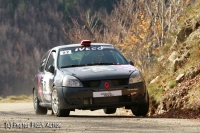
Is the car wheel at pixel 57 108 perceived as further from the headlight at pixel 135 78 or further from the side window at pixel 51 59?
the headlight at pixel 135 78

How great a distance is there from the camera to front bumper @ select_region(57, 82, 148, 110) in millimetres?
12062

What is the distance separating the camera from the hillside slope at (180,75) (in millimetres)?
13703

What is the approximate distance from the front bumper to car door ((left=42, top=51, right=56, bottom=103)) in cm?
99

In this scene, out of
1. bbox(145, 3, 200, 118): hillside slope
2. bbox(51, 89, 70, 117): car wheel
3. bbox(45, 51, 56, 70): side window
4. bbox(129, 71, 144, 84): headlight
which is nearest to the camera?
bbox(129, 71, 144, 84): headlight

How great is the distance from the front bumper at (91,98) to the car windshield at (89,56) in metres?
1.14

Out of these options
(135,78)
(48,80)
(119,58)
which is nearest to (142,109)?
(135,78)

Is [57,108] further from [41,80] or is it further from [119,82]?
[41,80]

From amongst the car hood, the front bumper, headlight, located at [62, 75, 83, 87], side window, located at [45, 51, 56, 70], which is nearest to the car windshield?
side window, located at [45, 51, 56, 70]

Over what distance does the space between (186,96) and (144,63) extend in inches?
1336

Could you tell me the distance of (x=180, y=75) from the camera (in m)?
15.3

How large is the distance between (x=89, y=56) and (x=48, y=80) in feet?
3.43

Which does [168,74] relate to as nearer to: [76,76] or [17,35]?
[76,76]

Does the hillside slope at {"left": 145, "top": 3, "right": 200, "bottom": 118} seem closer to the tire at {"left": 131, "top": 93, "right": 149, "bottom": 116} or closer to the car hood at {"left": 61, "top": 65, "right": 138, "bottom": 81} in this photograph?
the tire at {"left": 131, "top": 93, "right": 149, "bottom": 116}

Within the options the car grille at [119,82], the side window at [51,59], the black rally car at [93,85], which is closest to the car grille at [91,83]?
the black rally car at [93,85]
